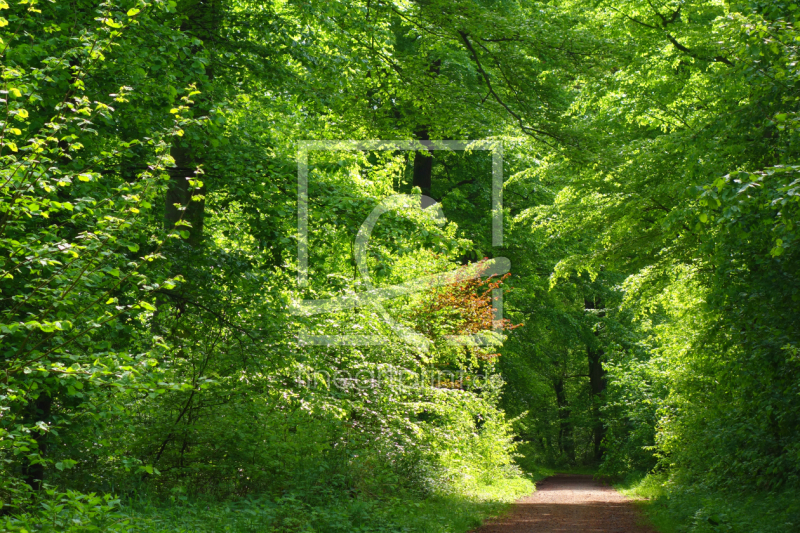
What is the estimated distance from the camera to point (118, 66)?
668cm

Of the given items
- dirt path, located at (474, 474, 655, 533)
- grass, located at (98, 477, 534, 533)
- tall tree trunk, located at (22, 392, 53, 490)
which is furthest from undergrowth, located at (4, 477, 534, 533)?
dirt path, located at (474, 474, 655, 533)

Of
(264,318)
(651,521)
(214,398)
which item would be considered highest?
(264,318)

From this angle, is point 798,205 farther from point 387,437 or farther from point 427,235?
point 387,437

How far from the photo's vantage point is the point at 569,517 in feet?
41.0

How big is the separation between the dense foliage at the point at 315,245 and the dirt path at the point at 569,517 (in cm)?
87

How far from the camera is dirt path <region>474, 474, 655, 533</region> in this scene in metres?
10.8

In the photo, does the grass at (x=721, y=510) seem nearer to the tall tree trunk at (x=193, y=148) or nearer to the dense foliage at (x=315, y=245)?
the dense foliage at (x=315, y=245)

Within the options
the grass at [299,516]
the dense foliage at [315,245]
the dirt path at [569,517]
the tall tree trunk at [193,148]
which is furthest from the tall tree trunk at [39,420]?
the dirt path at [569,517]

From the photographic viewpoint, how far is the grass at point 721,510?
842 cm

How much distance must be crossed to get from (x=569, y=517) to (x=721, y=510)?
3219 mm

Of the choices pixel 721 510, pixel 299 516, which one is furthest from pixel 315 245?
pixel 721 510

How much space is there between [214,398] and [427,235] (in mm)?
3719

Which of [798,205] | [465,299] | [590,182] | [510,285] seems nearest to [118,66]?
[798,205]

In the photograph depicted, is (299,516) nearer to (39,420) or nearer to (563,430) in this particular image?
(39,420)
